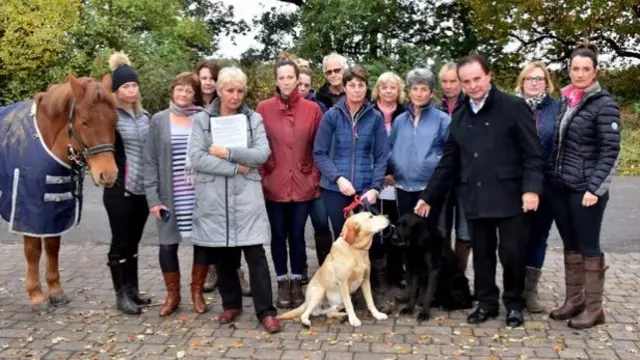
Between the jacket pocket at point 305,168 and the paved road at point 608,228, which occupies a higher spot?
the jacket pocket at point 305,168

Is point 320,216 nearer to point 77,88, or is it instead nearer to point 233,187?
point 233,187

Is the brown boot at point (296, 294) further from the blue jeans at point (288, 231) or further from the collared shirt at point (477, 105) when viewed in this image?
the collared shirt at point (477, 105)

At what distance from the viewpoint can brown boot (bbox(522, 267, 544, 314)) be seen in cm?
554

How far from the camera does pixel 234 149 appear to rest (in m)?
4.95

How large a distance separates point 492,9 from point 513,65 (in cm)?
220

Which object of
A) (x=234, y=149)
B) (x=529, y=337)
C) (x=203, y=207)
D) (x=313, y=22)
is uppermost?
(x=313, y=22)

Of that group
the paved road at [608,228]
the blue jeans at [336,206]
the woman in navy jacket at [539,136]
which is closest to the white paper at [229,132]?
the blue jeans at [336,206]

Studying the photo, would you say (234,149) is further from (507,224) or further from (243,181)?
(507,224)

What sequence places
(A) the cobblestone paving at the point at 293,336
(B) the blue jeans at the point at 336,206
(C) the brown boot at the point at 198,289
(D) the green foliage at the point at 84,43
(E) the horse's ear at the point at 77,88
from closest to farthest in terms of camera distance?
1. (A) the cobblestone paving at the point at 293,336
2. (E) the horse's ear at the point at 77,88
3. (B) the blue jeans at the point at 336,206
4. (C) the brown boot at the point at 198,289
5. (D) the green foliage at the point at 84,43

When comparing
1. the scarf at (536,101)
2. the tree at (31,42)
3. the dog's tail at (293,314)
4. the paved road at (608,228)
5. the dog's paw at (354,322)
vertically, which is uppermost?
the tree at (31,42)

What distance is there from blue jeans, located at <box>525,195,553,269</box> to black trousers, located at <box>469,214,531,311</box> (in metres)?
0.34

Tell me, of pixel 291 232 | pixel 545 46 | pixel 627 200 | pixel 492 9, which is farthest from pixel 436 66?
pixel 291 232

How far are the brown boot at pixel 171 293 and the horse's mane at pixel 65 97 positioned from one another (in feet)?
4.98

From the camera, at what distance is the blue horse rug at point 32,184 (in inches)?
210
